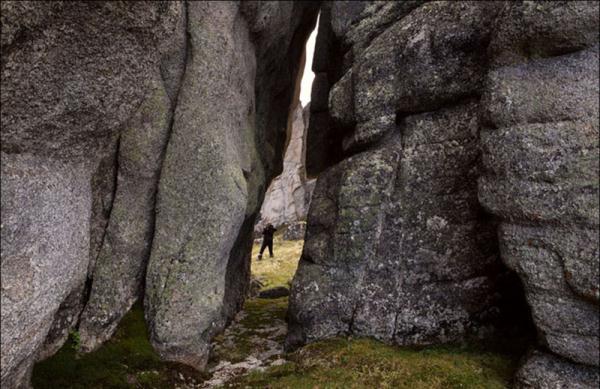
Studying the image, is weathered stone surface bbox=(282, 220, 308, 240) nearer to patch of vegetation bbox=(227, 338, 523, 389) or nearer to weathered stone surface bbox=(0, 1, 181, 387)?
patch of vegetation bbox=(227, 338, 523, 389)

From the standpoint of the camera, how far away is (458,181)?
1551cm

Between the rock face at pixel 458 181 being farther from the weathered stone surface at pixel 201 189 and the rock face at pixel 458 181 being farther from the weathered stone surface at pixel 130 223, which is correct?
the weathered stone surface at pixel 130 223

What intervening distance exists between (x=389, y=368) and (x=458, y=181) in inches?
298

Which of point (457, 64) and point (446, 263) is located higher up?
point (457, 64)

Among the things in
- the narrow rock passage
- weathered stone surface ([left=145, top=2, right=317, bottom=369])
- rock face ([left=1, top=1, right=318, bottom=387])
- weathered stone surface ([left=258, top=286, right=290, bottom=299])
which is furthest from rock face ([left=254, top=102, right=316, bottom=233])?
weathered stone surface ([left=145, top=2, right=317, bottom=369])

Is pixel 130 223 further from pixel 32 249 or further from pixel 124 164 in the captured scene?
pixel 32 249

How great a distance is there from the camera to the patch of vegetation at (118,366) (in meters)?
11.1

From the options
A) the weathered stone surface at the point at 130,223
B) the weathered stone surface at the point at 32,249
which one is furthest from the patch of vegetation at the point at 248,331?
the weathered stone surface at the point at 32,249

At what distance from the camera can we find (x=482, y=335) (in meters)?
14.5

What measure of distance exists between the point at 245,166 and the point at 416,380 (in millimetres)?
11265

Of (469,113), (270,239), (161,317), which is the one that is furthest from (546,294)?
(270,239)

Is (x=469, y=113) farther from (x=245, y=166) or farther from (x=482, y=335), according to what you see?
(x=245, y=166)

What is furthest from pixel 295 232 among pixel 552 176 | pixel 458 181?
pixel 552 176

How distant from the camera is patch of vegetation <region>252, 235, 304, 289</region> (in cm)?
3464
